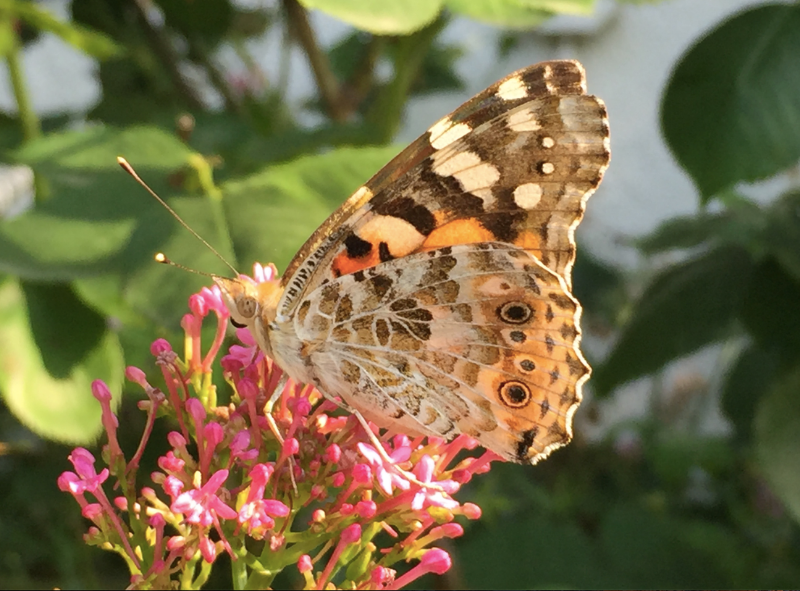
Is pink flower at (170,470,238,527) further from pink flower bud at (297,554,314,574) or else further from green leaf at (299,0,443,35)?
green leaf at (299,0,443,35)

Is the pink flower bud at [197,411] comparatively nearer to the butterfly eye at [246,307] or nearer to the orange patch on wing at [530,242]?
the butterfly eye at [246,307]

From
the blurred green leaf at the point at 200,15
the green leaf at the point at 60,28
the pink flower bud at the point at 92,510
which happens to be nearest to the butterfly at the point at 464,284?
the pink flower bud at the point at 92,510

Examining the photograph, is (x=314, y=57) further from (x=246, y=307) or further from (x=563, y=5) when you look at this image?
(x=246, y=307)

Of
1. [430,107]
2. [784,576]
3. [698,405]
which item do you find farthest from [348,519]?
[430,107]

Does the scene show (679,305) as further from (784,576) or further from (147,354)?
(147,354)

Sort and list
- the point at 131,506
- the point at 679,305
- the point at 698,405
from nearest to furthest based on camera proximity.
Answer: the point at 131,506 → the point at 679,305 → the point at 698,405

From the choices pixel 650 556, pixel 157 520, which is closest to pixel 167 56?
pixel 157 520
